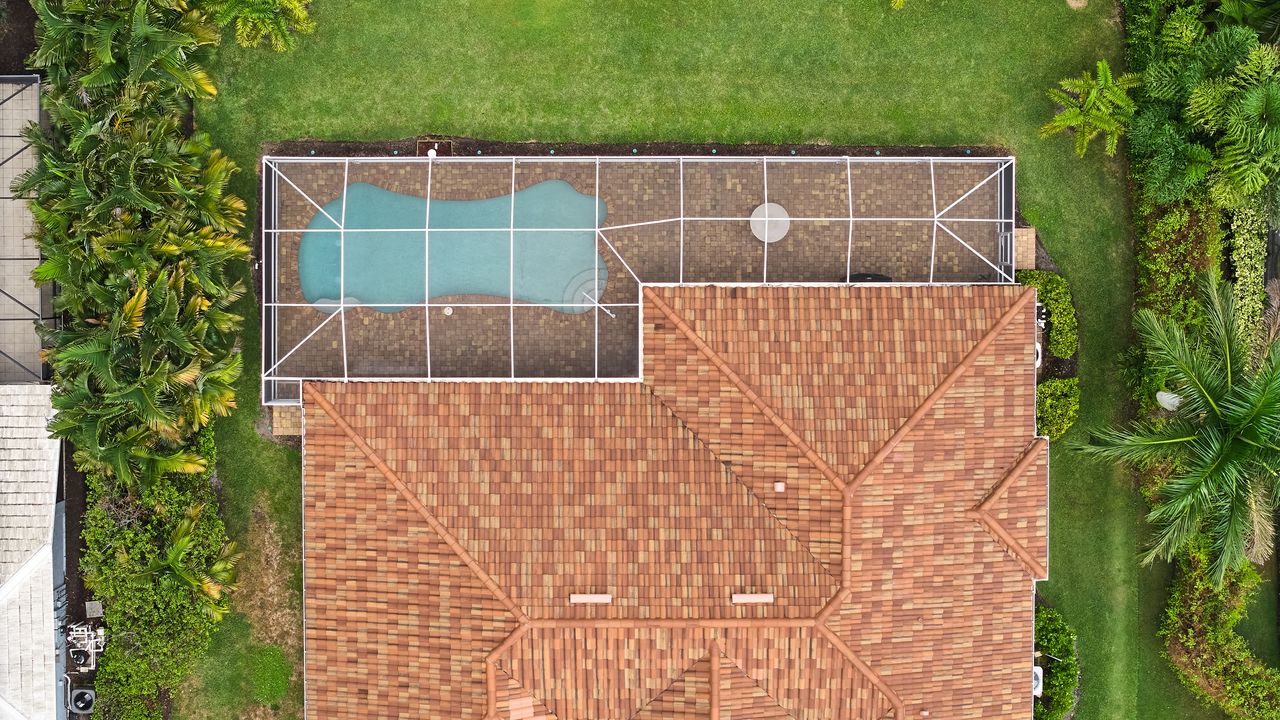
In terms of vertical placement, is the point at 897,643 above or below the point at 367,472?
below

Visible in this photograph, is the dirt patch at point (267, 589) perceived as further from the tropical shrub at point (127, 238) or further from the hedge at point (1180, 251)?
the hedge at point (1180, 251)

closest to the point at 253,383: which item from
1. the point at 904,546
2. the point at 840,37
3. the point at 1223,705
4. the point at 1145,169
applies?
the point at 904,546

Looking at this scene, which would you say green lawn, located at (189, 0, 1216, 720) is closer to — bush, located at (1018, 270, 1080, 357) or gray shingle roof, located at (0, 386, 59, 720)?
bush, located at (1018, 270, 1080, 357)

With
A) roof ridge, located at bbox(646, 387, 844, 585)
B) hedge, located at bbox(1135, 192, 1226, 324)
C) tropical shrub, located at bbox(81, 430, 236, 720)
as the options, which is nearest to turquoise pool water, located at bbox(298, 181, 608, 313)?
roof ridge, located at bbox(646, 387, 844, 585)

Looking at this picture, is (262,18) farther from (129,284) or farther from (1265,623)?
(1265,623)

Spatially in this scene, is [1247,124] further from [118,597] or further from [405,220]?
[118,597]

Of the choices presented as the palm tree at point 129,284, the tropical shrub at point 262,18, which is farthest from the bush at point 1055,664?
the tropical shrub at point 262,18
